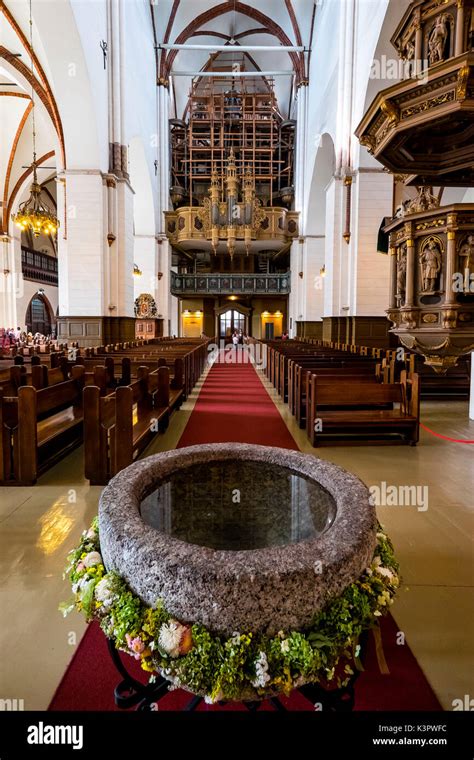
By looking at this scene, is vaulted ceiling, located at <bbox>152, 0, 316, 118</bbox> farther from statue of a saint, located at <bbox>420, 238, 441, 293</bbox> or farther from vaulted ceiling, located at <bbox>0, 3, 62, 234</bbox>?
statue of a saint, located at <bbox>420, 238, 441, 293</bbox>

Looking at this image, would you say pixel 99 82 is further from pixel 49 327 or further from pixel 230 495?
pixel 49 327

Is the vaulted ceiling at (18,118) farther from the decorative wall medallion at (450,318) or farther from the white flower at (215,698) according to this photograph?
the white flower at (215,698)

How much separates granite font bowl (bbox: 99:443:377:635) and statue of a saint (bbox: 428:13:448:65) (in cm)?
409

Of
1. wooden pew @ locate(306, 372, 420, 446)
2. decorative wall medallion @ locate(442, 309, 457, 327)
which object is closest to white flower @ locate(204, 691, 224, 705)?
wooden pew @ locate(306, 372, 420, 446)

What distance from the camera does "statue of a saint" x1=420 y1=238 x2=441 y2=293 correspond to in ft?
13.5

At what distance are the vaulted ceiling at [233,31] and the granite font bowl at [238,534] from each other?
18313mm

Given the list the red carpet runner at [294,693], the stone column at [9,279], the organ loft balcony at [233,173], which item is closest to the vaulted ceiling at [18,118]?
the stone column at [9,279]

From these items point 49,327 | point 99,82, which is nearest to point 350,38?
point 99,82

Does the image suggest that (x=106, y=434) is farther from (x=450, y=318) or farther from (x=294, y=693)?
(x=450, y=318)

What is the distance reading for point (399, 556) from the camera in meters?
2.36

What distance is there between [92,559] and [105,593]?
181 mm

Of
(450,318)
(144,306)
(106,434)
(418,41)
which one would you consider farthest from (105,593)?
(144,306)

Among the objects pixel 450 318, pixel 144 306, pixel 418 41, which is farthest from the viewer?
pixel 144 306

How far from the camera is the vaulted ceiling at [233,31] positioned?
55.7 ft
